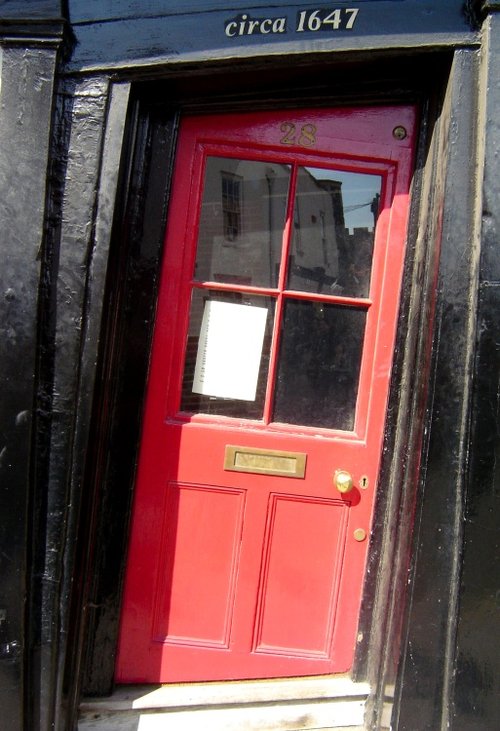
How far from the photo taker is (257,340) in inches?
96.2

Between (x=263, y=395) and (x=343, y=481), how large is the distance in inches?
18.9

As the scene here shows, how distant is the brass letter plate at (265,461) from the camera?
2408 mm

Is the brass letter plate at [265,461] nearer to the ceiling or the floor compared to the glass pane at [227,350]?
nearer to the floor

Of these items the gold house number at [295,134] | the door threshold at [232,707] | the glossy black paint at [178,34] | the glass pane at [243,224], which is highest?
the glossy black paint at [178,34]

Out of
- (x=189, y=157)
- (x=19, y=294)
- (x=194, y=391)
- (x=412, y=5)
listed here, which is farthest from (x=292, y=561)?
(x=412, y=5)

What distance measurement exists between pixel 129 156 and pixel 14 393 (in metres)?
0.99

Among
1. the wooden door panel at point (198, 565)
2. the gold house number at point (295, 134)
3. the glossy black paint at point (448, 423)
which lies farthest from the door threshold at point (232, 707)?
the gold house number at point (295, 134)

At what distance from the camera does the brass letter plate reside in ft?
7.90

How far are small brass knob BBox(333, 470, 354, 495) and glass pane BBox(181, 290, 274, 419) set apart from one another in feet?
1.42

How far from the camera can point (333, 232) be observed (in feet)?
7.98

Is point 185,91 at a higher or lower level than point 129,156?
higher

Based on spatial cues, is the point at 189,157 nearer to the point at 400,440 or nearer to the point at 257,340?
the point at 257,340

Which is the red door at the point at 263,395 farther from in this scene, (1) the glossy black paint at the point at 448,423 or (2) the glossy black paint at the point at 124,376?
(1) the glossy black paint at the point at 448,423

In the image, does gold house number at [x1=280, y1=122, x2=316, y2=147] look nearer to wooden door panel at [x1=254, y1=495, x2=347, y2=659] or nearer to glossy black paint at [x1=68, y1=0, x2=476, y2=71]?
glossy black paint at [x1=68, y1=0, x2=476, y2=71]
